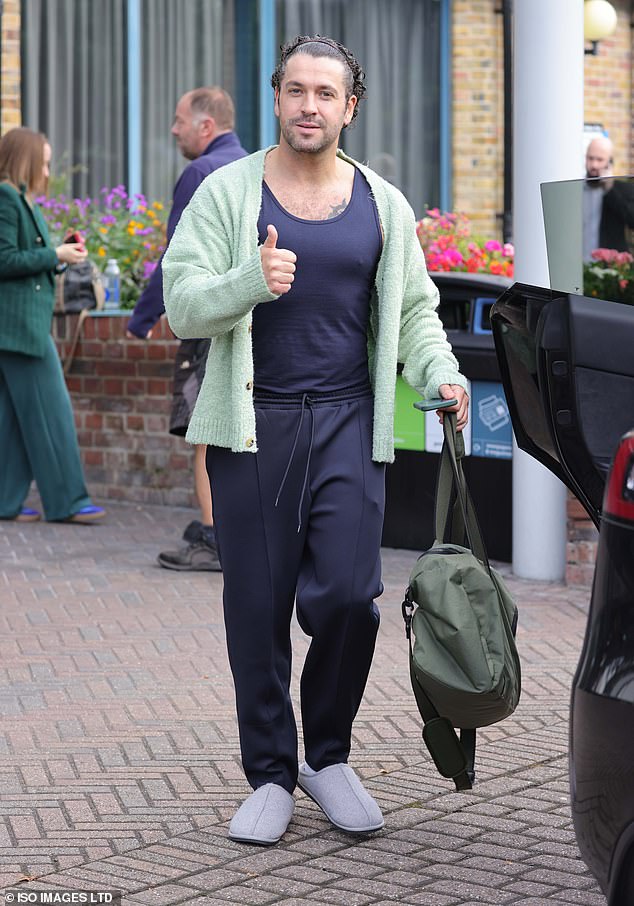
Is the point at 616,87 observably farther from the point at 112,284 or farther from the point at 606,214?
the point at 606,214

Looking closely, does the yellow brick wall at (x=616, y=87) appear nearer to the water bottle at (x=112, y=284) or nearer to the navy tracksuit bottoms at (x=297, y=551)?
the water bottle at (x=112, y=284)

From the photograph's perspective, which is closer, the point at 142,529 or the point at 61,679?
the point at 61,679

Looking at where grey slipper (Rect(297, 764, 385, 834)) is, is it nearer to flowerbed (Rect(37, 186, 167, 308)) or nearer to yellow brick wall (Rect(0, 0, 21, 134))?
flowerbed (Rect(37, 186, 167, 308))

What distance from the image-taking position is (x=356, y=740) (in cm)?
500

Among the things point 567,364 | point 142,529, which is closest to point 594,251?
point 567,364

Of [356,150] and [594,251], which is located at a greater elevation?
[356,150]

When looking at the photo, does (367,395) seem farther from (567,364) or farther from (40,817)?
(40,817)

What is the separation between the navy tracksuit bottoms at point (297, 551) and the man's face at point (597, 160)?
6.30 meters

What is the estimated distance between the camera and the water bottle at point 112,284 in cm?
1009

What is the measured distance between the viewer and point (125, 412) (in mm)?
9734

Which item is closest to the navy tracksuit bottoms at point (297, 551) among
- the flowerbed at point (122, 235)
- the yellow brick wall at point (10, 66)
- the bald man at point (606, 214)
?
the bald man at point (606, 214)

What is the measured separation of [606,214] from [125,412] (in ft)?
17.0

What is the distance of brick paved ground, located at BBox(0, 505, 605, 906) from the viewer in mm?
3809

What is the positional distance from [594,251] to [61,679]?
2.40 meters
